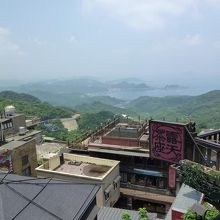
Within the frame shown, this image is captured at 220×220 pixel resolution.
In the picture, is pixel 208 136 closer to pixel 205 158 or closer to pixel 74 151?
pixel 205 158

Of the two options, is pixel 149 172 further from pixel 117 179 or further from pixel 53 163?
pixel 53 163

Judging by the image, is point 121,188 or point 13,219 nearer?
point 13,219

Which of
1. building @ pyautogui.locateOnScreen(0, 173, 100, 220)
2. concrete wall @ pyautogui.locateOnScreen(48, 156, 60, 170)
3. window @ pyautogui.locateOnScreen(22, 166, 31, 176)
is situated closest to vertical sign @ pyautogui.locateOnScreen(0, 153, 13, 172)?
window @ pyautogui.locateOnScreen(22, 166, 31, 176)

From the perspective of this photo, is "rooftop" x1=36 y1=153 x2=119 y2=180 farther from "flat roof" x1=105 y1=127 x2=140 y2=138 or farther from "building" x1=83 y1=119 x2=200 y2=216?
"flat roof" x1=105 y1=127 x2=140 y2=138

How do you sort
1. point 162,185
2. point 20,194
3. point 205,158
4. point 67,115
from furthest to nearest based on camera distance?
point 67,115, point 162,185, point 205,158, point 20,194

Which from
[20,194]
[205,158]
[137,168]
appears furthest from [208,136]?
[137,168]

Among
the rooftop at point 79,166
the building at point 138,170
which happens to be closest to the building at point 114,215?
the rooftop at point 79,166

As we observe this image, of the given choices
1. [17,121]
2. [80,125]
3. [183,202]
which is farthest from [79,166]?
[80,125]
